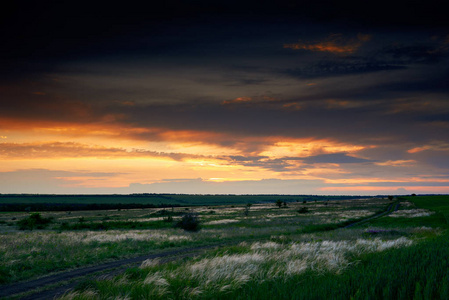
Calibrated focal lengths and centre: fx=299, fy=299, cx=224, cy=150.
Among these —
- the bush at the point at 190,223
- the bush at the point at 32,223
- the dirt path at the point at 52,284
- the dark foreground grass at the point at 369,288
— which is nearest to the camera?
the dark foreground grass at the point at 369,288

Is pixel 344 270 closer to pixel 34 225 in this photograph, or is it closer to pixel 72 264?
pixel 72 264

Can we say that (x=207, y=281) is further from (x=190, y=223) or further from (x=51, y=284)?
(x=190, y=223)

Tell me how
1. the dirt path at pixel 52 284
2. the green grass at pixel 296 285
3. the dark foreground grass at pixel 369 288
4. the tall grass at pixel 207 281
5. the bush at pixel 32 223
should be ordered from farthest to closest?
1. the bush at pixel 32 223
2. the dirt path at pixel 52 284
3. the tall grass at pixel 207 281
4. the green grass at pixel 296 285
5. the dark foreground grass at pixel 369 288

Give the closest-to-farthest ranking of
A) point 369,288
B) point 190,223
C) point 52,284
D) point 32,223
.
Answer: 1. point 369,288
2. point 52,284
3. point 190,223
4. point 32,223

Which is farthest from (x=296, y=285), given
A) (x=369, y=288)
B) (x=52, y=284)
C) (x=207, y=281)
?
(x=52, y=284)

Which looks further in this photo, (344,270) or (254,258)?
(254,258)

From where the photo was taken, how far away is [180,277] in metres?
9.35

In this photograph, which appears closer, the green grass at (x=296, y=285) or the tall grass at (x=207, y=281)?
the green grass at (x=296, y=285)

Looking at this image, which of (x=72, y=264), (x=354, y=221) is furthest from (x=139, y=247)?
(x=354, y=221)

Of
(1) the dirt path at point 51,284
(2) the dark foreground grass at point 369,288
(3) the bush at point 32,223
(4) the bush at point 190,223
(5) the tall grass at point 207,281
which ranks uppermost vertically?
(2) the dark foreground grass at point 369,288

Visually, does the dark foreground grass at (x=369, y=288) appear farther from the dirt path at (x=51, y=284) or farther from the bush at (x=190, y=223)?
the bush at (x=190, y=223)

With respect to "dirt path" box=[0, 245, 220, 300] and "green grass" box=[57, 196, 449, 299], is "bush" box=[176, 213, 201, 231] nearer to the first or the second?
"dirt path" box=[0, 245, 220, 300]

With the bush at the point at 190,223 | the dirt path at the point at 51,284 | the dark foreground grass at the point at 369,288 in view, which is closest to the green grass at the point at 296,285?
the dark foreground grass at the point at 369,288

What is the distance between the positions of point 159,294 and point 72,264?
13.7 m
